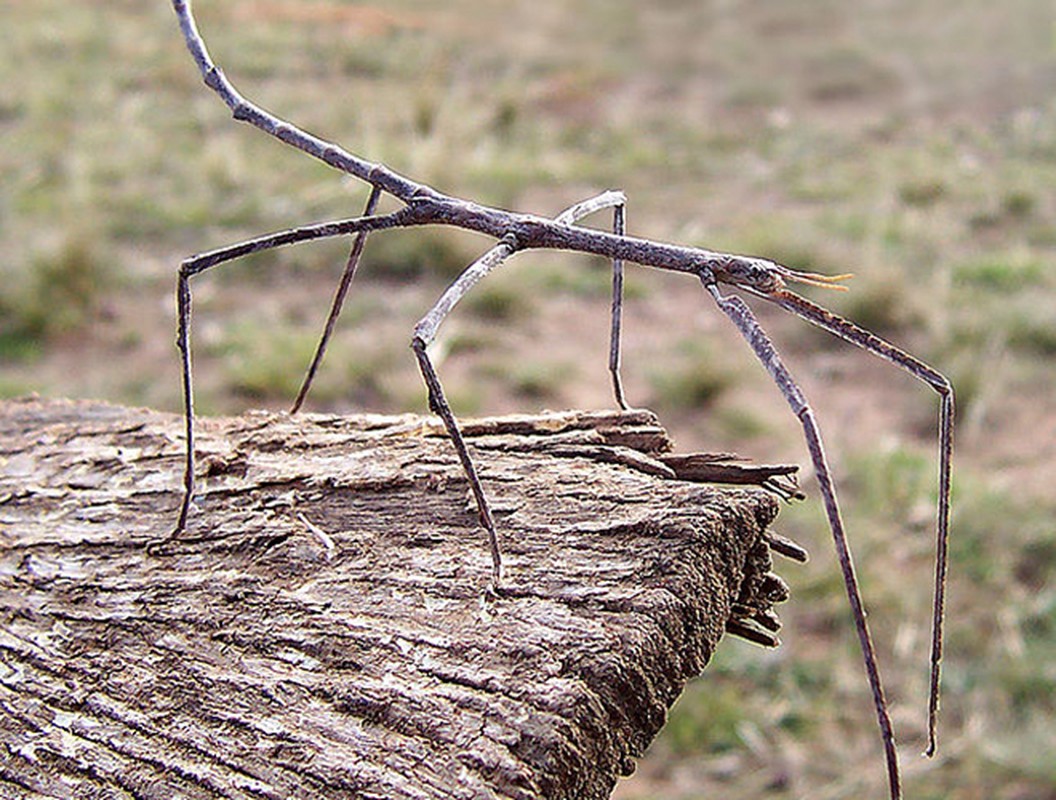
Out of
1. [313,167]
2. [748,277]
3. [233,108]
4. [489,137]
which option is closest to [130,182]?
[313,167]

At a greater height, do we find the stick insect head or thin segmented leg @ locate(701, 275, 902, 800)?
the stick insect head

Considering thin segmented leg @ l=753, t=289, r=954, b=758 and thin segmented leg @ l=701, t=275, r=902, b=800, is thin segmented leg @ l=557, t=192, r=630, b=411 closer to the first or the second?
thin segmented leg @ l=753, t=289, r=954, b=758

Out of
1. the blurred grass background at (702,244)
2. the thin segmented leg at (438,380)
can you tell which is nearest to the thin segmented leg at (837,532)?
the thin segmented leg at (438,380)

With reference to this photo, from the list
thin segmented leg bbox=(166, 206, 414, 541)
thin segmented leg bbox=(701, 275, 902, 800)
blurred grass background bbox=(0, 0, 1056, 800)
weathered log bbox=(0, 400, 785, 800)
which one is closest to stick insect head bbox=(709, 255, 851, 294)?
thin segmented leg bbox=(701, 275, 902, 800)

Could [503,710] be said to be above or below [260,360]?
above

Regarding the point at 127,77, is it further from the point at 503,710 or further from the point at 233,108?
the point at 503,710

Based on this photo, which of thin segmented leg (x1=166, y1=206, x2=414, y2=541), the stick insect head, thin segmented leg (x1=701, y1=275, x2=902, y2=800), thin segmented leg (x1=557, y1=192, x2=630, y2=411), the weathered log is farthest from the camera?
thin segmented leg (x1=557, y1=192, x2=630, y2=411)
